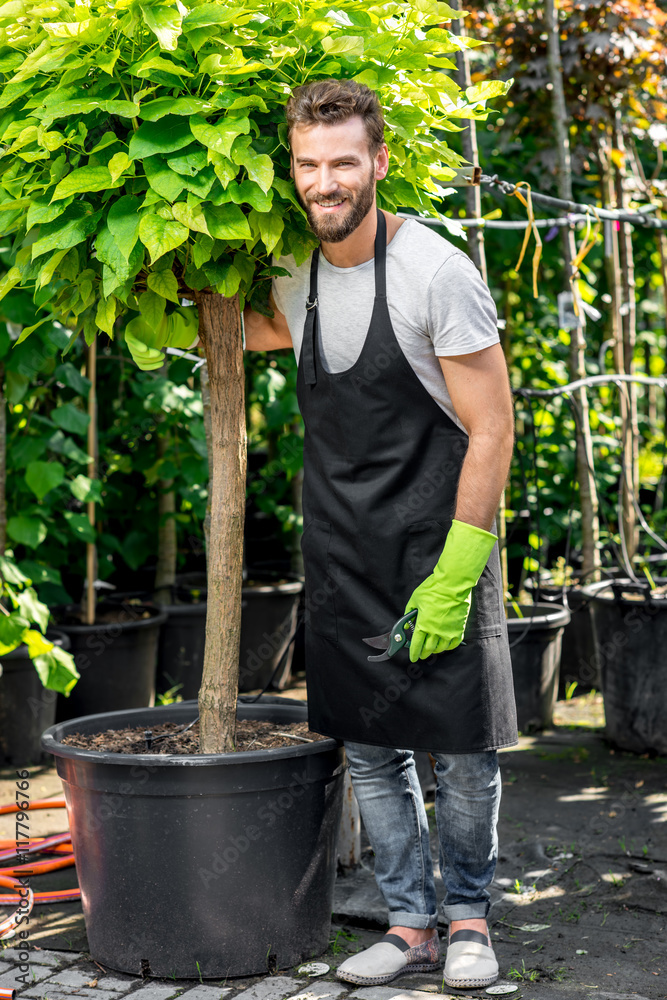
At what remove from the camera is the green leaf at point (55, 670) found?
115 inches

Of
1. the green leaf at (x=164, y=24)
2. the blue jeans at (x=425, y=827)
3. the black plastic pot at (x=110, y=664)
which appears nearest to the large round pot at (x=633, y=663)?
the blue jeans at (x=425, y=827)

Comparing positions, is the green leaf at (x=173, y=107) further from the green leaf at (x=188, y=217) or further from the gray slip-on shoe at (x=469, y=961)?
the gray slip-on shoe at (x=469, y=961)

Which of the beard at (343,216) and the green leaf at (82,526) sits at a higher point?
the beard at (343,216)

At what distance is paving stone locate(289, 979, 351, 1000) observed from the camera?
1.96 m

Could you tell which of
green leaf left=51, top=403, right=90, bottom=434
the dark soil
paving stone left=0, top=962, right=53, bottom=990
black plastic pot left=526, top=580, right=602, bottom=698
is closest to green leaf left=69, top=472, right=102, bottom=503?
green leaf left=51, top=403, right=90, bottom=434

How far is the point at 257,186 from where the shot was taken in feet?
5.77

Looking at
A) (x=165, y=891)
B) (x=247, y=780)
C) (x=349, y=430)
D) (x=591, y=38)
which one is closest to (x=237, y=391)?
(x=349, y=430)

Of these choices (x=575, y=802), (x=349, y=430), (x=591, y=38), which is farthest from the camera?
(x=591, y=38)

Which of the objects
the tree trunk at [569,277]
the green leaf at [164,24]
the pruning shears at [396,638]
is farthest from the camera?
the tree trunk at [569,277]

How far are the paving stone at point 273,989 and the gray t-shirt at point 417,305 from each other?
3.83 ft

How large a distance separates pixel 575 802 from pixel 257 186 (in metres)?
2.26

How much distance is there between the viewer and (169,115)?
1.73m

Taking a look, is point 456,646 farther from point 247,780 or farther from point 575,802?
point 575,802

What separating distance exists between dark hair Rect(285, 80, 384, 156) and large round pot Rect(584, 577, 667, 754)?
84.1 inches
